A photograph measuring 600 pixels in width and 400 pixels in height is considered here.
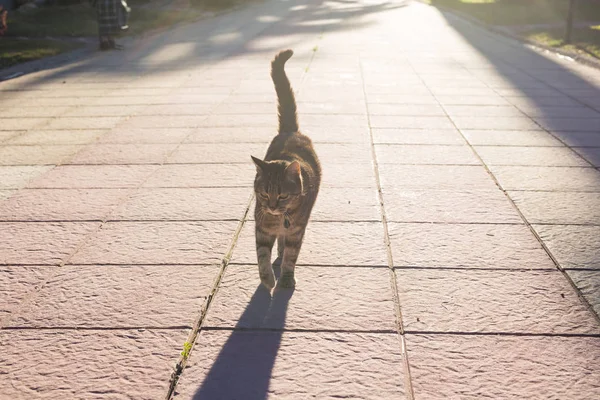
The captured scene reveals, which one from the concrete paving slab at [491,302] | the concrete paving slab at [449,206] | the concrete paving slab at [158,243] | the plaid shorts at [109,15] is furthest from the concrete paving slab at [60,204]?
the plaid shorts at [109,15]

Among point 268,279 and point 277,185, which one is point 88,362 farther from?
point 277,185

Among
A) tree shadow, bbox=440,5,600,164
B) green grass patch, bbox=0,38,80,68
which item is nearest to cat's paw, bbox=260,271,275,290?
tree shadow, bbox=440,5,600,164

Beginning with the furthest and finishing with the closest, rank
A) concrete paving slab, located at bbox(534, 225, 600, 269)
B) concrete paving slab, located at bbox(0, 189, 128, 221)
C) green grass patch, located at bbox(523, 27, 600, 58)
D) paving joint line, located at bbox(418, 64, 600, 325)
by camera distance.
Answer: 1. green grass patch, located at bbox(523, 27, 600, 58)
2. concrete paving slab, located at bbox(0, 189, 128, 221)
3. concrete paving slab, located at bbox(534, 225, 600, 269)
4. paving joint line, located at bbox(418, 64, 600, 325)

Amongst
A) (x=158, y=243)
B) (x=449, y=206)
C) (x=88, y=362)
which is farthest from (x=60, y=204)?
(x=449, y=206)

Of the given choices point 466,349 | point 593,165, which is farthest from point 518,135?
point 466,349

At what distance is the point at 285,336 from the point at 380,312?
590 millimetres

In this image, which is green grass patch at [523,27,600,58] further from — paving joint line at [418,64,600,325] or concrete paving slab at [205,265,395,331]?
concrete paving slab at [205,265,395,331]

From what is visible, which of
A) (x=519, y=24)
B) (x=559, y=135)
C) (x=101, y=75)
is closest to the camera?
(x=559, y=135)

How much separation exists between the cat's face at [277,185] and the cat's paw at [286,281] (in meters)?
0.42

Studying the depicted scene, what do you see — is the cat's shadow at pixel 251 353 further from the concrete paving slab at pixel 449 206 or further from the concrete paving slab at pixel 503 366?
the concrete paving slab at pixel 449 206

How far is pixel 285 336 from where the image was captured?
136 inches

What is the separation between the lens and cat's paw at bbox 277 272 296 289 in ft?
13.2

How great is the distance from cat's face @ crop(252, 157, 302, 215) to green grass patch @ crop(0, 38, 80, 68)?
1093 cm

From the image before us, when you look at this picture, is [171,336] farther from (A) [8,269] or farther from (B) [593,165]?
(B) [593,165]
